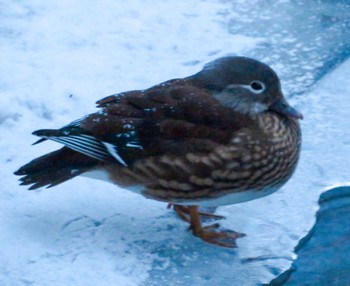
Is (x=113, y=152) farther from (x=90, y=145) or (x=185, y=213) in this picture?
(x=185, y=213)

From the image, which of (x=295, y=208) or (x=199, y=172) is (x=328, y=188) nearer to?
(x=295, y=208)

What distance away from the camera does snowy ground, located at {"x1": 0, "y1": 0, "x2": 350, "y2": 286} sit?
134 inches

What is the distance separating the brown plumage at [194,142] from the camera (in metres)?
3.40

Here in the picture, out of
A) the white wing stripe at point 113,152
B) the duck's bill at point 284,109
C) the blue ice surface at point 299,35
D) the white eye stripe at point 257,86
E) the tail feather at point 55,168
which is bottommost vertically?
the blue ice surface at point 299,35

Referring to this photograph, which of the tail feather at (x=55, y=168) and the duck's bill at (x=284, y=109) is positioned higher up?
the duck's bill at (x=284, y=109)

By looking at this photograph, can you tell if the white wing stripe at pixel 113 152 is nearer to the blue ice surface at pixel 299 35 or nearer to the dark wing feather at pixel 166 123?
the dark wing feather at pixel 166 123

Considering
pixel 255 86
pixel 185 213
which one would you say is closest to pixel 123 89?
pixel 185 213

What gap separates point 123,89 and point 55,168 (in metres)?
1.01

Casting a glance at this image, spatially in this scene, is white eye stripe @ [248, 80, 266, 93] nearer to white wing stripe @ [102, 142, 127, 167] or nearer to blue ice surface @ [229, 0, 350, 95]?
white wing stripe @ [102, 142, 127, 167]

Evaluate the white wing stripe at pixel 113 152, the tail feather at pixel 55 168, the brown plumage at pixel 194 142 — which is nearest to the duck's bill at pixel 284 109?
the brown plumage at pixel 194 142

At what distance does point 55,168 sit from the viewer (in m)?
3.58

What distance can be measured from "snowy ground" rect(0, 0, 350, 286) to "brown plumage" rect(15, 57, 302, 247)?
0.51 feet

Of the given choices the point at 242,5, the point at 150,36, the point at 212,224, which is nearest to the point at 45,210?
the point at 212,224

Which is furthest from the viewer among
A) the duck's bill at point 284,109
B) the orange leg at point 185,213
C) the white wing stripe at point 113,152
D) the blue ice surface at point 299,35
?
the blue ice surface at point 299,35
